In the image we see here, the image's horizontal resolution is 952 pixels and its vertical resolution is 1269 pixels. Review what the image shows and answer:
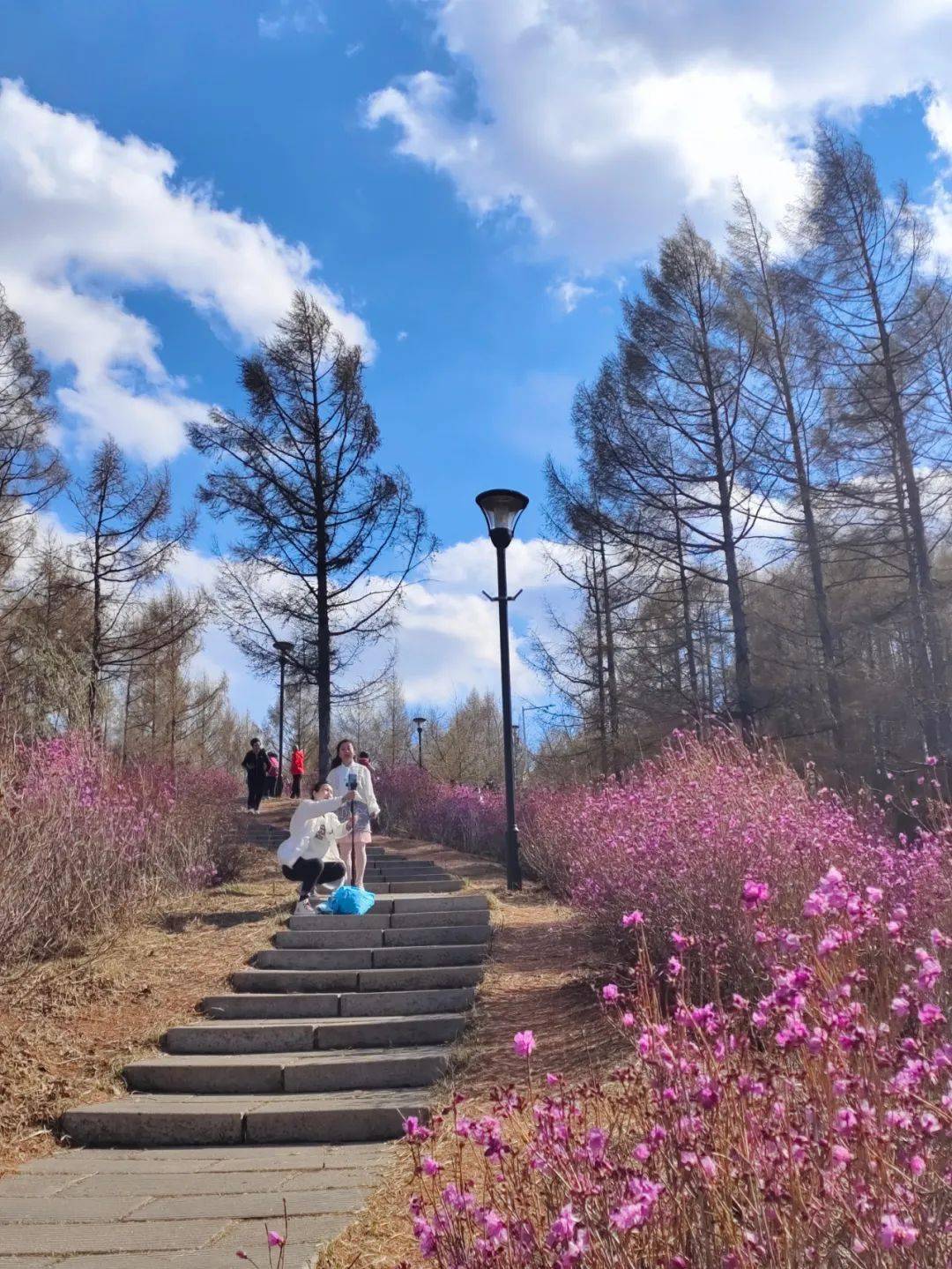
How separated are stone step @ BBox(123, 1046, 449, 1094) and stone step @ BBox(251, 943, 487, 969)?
1907mm

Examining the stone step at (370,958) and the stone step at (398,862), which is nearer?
the stone step at (370,958)

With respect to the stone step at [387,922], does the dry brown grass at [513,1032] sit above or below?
below

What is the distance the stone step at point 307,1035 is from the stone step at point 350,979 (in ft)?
3.24

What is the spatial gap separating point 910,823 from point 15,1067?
35.7 feet

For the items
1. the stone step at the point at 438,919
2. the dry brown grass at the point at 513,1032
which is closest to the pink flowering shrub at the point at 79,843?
the stone step at the point at 438,919

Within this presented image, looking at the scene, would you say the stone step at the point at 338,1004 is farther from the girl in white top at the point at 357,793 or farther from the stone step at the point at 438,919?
the girl in white top at the point at 357,793

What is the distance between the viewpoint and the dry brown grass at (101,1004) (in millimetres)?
5094

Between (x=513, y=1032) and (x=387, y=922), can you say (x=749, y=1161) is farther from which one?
(x=387, y=922)

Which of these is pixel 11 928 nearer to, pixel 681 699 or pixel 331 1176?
pixel 331 1176

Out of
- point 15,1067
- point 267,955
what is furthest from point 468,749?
point 15,1067

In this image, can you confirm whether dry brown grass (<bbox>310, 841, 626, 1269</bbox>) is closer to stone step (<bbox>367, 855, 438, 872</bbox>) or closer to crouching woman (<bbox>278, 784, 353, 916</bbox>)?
crouching woman (<bbox>278, 784, 353, 916</bbox>)

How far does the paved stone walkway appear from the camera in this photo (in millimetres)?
3465

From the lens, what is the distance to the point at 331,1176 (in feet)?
13.2

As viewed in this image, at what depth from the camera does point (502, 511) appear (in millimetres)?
11188
